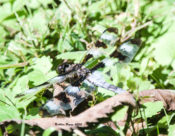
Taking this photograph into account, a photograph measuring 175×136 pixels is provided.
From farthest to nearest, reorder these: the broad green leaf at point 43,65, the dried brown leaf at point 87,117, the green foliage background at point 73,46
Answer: the broad green leaf at point 43,65, the green foliage background at point 73,46, the dried brown leaf at point 87,117

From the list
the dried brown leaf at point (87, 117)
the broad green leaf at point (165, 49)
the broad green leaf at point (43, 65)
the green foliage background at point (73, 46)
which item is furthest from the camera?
the broad green leaf at point (165, 49)

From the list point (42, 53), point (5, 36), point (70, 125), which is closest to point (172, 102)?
point (70, 125)

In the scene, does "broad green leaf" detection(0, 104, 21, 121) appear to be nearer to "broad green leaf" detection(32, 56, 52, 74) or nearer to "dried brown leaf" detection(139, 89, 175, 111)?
"broad green leaf" detection(32, 56, 52, 74)

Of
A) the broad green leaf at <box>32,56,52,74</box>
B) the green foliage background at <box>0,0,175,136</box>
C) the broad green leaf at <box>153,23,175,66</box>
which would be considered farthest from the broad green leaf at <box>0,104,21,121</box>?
the broad green leaf at <box>153,23,175,66</box>

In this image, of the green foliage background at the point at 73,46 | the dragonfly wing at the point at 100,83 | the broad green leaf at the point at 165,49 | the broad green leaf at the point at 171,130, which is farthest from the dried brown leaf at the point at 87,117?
the broad green leaf at the point at 165,49

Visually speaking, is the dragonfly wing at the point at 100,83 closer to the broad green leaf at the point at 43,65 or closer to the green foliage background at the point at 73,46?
the green foliage background at the point at 73,46

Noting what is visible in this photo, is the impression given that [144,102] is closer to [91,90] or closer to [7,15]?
[91,90]
